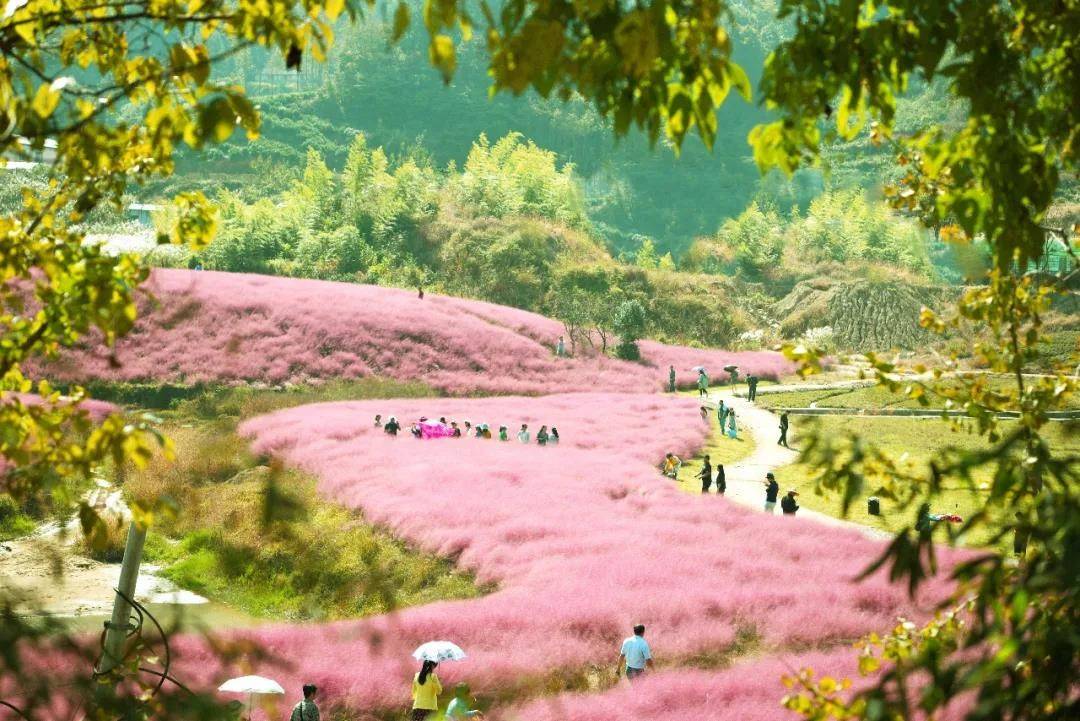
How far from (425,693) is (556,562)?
7039 mm

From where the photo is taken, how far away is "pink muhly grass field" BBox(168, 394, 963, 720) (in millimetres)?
14570

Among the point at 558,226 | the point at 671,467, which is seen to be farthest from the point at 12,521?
the point at 558,226

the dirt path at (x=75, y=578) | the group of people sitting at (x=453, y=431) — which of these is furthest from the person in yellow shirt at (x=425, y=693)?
A: the group of people sitting at (x=453, y=431)

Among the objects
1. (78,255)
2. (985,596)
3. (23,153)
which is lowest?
(985,596)

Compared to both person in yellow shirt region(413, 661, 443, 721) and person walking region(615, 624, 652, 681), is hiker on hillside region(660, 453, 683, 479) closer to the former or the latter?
person walking region(615, 624, 652, 681)

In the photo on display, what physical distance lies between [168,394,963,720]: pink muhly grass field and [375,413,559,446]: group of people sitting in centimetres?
52

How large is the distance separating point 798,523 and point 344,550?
9.16m

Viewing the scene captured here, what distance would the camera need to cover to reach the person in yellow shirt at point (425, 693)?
12.4 meters

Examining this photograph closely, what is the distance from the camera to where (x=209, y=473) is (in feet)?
86.5

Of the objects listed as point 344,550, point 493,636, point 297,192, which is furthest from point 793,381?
point 297,192

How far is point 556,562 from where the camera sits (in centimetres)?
1931

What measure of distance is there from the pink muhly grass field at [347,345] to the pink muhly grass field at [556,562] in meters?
7.14

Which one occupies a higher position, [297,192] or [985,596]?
[297,192]

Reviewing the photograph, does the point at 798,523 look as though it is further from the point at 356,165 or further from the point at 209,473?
the point at 356,165
